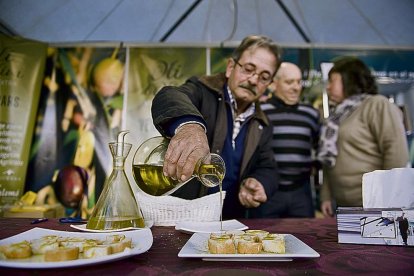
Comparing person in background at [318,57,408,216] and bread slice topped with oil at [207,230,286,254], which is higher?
person in background at [318,57,408,216]

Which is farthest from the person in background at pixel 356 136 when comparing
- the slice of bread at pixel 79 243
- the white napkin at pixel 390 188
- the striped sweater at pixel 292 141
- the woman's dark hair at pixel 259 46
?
the slice of bread at pixel 79 243

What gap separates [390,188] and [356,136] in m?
1.14

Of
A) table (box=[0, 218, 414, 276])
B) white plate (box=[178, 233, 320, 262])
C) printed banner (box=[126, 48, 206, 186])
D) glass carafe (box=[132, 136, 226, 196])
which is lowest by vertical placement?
table (box=[0, 218, 414, 276])

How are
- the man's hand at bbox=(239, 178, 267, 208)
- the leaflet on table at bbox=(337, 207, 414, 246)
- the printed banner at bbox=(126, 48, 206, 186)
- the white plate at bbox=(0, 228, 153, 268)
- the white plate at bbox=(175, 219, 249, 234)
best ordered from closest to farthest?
the white plate at bbox=(0, 228, 153, 268), the leaflet on table at bbox=(337, 207, 414, 246), the white plate at bbox=(175, 219, 249, 234), the man's hand at bbox=(239, 178, 267, 208), the printed banner at bbox=(126, 48, 206, 186)

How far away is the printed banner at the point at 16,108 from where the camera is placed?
244cm

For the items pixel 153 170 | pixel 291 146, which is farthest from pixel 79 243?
pixel 291 146

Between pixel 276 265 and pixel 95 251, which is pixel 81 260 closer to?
pixel 95 251

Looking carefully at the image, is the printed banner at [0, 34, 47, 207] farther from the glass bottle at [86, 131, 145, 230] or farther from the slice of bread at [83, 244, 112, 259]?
the slice of bread at [83, 244, 112, 259]

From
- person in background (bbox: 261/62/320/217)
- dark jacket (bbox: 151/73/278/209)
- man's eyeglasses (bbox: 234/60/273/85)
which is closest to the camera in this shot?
dark jacket (bbox: 151/73/278/209)

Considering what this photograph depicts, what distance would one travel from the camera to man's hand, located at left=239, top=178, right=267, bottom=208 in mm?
1182

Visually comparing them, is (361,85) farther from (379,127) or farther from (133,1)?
(133,1)

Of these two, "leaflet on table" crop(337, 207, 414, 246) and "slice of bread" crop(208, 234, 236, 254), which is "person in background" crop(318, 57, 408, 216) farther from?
"slice of bread" crop(208, 234, 236, 254)

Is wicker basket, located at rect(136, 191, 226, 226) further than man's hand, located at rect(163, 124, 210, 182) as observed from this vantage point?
Yes

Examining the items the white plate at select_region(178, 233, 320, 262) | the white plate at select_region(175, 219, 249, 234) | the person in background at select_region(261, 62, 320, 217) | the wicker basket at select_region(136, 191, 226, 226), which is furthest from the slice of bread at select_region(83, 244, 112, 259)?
the person in background at select_region(261, 62, 320, 217)
